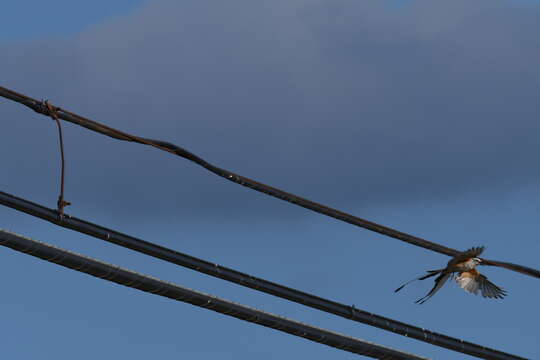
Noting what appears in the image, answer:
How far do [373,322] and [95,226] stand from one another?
4456mm

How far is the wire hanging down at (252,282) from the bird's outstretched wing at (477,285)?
1.82m

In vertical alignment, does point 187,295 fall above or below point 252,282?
below

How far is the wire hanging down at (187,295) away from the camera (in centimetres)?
1441

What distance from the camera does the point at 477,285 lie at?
21.1 meters

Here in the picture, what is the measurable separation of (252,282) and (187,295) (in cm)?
92

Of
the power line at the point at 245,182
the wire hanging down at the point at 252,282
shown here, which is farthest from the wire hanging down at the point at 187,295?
the power line at the point at 245,182

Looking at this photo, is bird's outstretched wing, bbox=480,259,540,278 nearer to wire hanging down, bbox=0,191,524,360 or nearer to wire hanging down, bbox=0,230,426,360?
wire hanging down, bbox=0,191,524,360

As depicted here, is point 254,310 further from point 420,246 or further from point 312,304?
point 420,246

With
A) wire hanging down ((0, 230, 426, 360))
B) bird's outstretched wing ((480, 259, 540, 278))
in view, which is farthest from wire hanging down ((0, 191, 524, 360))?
bird's outstretched wing ((480, 259, 540, 278))

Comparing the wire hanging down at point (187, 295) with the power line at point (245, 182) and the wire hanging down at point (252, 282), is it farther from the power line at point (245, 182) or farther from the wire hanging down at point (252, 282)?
the power line at point (245, 182)

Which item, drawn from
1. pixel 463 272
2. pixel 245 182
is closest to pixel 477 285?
pixel 463 272

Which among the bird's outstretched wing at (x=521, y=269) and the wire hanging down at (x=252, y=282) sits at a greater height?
the bird's outstretched wing at (x=521, y=269)

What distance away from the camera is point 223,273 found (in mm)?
15984

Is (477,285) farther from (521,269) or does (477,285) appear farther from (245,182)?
(245,182)
